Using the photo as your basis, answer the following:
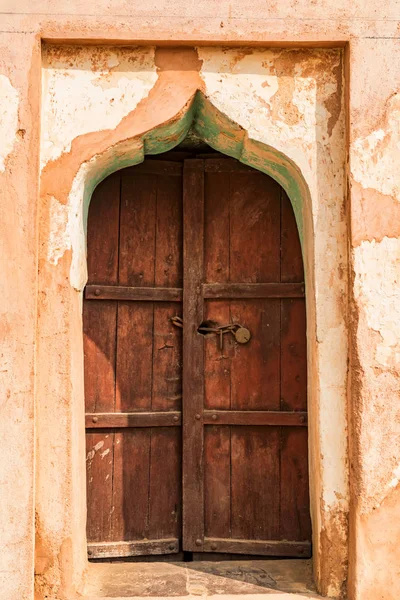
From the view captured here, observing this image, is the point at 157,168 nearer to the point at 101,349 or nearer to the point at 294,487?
the point at 101,349

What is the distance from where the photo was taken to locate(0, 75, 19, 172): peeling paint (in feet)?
8.54

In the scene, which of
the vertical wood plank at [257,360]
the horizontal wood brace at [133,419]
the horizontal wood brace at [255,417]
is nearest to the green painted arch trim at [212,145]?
the vertical wood plank at [257,360]

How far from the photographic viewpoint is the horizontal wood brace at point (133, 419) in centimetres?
313

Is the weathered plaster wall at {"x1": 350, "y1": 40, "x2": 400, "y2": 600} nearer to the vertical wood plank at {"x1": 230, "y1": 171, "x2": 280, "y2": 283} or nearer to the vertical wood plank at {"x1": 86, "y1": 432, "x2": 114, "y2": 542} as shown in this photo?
the vertical wood plank at {"x1": 230, "y1": 171, "x2": 280, "y2": 283}

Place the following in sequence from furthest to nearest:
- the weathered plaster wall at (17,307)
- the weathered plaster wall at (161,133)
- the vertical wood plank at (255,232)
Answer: the vertical wood plank at (255,232)
the weathered plaster wall at (161,133)
the weathered plaster wall at (17,307)

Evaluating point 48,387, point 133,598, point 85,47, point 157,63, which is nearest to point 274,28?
point 157,63

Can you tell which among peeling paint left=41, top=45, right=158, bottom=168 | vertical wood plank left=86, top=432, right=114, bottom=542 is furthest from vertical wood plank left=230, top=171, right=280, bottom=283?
vertical wood plank left=86, top=432, right=114, bottom=542

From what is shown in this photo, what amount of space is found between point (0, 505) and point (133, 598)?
2.07 ft

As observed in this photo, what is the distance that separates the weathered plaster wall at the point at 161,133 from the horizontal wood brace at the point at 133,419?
367 millimetres

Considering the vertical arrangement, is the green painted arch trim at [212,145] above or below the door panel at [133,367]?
above

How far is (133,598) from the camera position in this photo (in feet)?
8.57

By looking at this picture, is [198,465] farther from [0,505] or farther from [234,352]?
[0,505]

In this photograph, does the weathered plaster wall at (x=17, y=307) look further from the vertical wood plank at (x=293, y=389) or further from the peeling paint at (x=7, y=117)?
the vertical wood plank at (x=293, y=389)

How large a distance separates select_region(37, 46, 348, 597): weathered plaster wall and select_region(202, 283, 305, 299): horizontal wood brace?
0.41 metres
